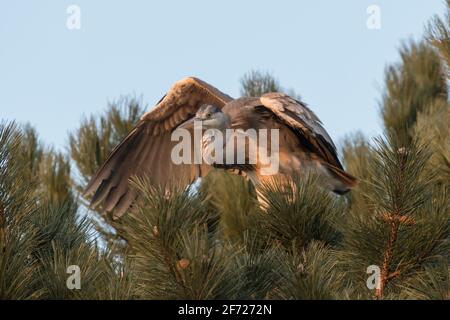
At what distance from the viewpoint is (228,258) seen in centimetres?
409

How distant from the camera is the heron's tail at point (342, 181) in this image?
7254 millimetres

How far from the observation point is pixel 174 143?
866 cm

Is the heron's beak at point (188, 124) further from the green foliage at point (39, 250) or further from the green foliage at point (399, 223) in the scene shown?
the green foliage at point (399, 223)

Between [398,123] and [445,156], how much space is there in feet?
7.97

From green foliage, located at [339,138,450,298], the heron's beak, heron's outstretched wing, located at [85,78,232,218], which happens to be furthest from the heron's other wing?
green foliage, located at [339,138,450,298]

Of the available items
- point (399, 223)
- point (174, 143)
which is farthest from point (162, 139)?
point (399, 223)

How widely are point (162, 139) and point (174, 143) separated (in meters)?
0.11

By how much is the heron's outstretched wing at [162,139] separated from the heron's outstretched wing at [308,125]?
1059 millimetres

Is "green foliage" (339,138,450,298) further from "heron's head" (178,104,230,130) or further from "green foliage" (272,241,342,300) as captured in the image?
"heron's head" (178,104,230,130)

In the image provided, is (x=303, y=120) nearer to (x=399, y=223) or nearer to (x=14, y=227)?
(x=399, y=223)

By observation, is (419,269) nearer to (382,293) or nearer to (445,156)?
(382,293)

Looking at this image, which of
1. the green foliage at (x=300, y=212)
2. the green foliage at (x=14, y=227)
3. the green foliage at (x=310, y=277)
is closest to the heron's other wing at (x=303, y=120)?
the green foliage at (x=300, y=212)

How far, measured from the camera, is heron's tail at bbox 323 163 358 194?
23.8 ft
